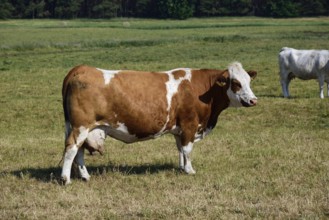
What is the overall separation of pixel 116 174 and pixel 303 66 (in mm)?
11223

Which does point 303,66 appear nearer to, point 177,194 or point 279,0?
point 177,194

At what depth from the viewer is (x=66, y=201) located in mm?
7324

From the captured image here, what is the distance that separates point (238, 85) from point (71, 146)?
2806mm

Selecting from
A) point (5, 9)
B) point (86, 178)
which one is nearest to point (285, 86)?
point (86, 178)

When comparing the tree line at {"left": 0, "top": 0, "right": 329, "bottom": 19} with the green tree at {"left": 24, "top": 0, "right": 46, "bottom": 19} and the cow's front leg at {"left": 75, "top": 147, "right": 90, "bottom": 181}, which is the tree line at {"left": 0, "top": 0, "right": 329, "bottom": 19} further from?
the cow's front leg at {"left": 75, "top": 147, "right": 90, "bottom": 181}

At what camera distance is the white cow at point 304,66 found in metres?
18.1

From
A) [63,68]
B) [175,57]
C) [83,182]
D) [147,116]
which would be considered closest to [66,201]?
[83,182]

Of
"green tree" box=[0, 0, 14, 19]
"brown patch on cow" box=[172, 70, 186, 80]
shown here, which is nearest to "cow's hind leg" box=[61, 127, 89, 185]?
"brown patch on cow" box=[172, 70, 186, 80]

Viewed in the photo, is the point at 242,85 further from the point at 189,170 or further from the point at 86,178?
the point at 86,178

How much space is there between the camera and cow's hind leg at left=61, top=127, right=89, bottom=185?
8203 millimetres

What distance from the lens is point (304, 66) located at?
723 inches

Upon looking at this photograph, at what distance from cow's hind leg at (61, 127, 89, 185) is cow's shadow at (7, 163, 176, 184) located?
228 millimetres

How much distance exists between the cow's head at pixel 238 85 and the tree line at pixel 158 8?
326 feet

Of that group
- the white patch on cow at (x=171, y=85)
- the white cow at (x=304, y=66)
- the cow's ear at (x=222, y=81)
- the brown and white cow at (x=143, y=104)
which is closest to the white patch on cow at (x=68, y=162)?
the brown and white cow at (x=143, y=104)
